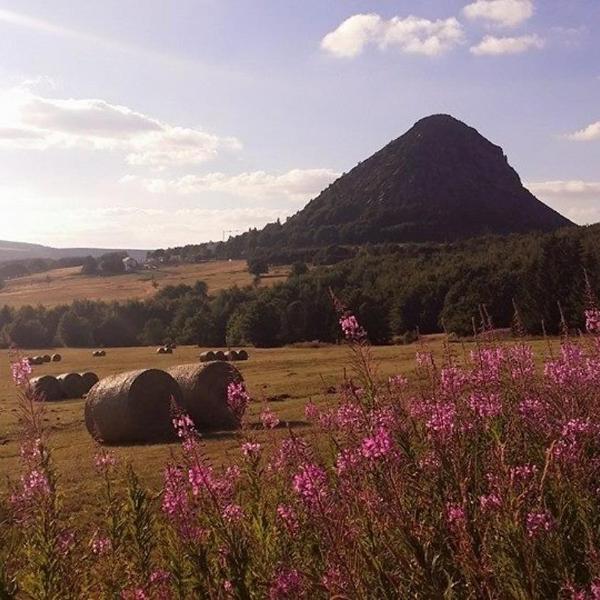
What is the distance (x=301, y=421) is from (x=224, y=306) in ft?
207

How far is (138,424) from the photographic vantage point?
21.9 metres

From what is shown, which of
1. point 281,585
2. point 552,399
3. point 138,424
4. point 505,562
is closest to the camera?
point 281,585

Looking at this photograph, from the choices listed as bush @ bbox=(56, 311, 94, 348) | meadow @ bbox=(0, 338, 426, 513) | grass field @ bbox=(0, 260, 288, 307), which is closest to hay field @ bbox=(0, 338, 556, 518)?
meadow @ bbox=(0, 338, 426, 513)

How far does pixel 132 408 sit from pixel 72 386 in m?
17.1

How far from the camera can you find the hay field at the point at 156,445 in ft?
43.3

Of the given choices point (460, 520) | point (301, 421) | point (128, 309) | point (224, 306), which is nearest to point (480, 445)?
point (460, 520)

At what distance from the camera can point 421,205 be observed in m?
172

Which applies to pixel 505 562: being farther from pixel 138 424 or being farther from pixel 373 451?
pixel 138 424

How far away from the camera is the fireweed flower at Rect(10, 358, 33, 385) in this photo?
13.8ft

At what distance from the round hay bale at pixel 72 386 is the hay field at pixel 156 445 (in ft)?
8.09

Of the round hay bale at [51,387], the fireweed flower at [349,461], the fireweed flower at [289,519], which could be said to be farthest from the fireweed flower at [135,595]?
the round hay bale at [51,387]

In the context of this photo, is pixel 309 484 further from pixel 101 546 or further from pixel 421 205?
pixel 421 205

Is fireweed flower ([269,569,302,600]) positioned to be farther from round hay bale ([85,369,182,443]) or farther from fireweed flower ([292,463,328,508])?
round hay bale ([85,369,182,443])

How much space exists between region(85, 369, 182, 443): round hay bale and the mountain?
428 ft
